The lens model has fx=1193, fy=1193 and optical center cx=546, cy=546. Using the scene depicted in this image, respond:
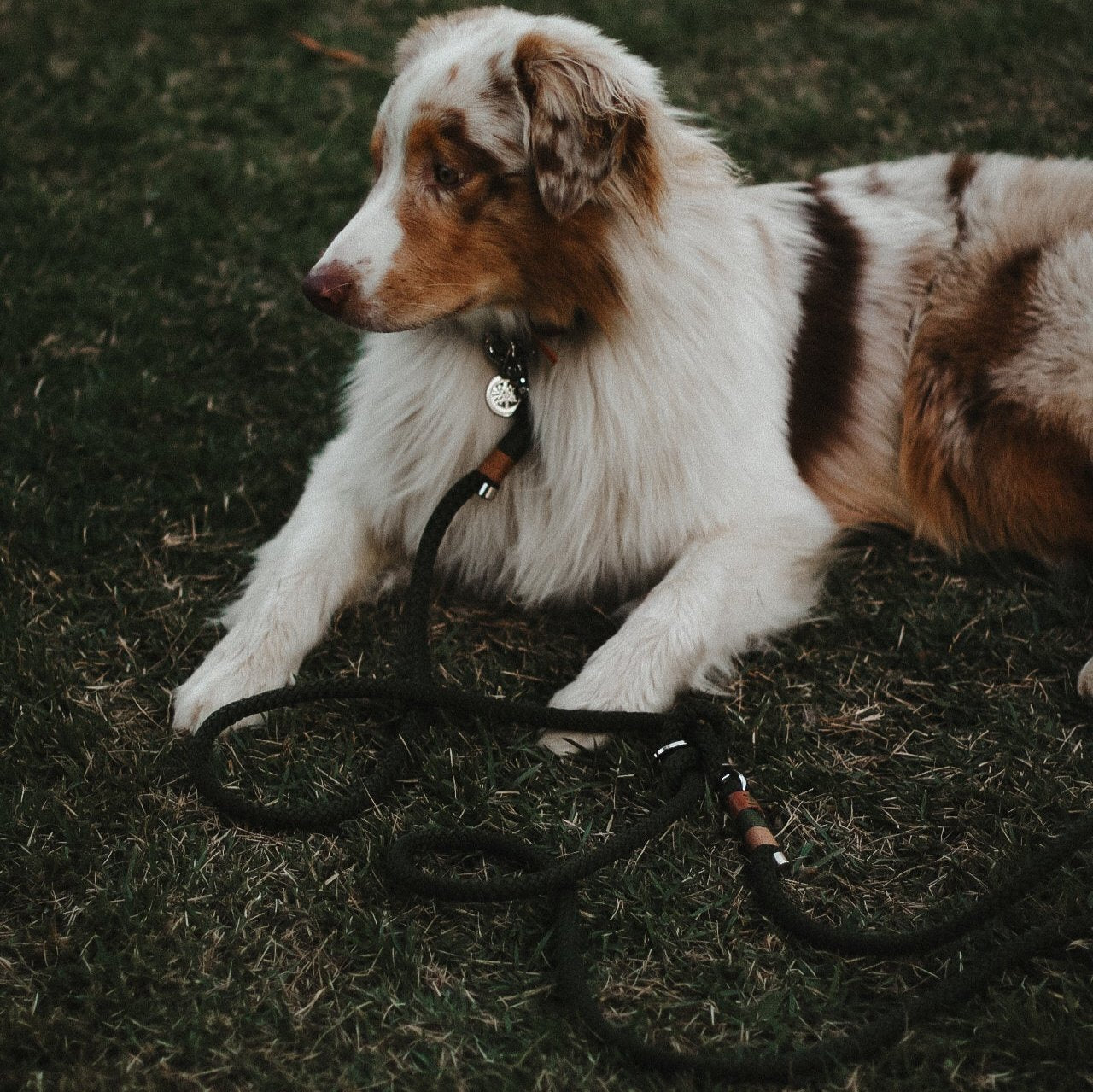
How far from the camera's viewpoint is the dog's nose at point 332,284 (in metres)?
2.78

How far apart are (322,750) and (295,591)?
50cm

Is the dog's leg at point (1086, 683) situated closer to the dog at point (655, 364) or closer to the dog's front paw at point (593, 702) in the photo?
the dog at point (655, 364)

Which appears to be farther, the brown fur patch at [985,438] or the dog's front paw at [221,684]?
the brown fur patch at [985,438]

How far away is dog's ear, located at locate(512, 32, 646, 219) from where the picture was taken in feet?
8.84

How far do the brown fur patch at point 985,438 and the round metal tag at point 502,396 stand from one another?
→ 1.31 meters

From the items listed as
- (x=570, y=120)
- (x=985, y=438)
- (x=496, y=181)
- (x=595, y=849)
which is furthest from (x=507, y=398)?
(x=985, y=438)

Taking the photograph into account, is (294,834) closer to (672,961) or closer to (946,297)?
(672,961)

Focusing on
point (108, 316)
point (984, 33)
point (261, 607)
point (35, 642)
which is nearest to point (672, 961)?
point (261, 607)

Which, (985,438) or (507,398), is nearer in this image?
(507,398)

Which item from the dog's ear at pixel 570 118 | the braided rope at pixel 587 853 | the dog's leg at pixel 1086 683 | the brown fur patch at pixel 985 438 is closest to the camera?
the braided rope at pixel 587 853

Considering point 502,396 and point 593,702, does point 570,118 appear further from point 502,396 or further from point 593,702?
point 593,702

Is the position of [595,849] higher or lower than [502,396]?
lower

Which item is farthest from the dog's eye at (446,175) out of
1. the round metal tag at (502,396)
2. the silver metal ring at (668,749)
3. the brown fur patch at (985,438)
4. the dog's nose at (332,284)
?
the brown fur patch at (985,438)

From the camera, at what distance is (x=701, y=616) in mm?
3121
